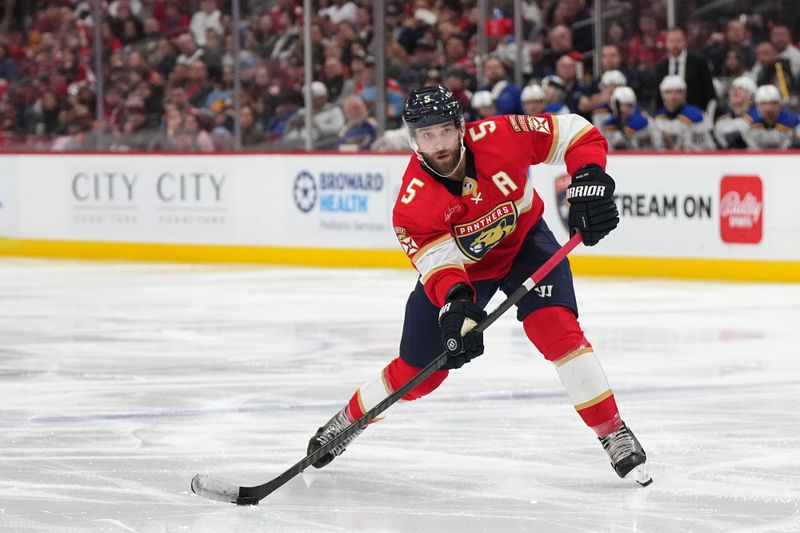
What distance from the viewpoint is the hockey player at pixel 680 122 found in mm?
9102

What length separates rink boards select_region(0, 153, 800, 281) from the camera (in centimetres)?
884

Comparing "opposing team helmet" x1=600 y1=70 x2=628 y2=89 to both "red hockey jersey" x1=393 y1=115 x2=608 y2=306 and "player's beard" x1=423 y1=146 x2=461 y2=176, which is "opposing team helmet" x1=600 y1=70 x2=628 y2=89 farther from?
"player's beard" x1=423 y1=146 x2=461 y2=176

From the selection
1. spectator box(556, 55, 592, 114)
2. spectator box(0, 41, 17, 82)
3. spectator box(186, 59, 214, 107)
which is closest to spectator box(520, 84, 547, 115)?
spectator box(556, 55, 592, 114)

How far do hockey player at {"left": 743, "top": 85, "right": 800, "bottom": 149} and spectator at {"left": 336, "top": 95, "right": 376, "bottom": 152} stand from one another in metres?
2.77

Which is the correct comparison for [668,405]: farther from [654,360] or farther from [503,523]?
[503,523]

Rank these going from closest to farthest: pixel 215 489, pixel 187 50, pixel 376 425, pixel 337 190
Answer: pixel 215 489
pixel 376 425
pixel 337 190
pixel 187 50

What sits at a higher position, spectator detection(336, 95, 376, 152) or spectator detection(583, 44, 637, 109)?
spectator detection(583, 44, 637, 109)

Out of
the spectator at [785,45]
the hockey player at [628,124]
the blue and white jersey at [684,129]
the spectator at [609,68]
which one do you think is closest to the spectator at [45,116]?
the spectator at [609,68]

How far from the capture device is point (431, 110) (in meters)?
3.53

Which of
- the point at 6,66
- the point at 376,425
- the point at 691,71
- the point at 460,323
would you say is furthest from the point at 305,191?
the point at 460,323

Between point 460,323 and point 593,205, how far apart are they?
1.43 feet

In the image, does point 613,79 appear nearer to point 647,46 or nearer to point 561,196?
point 647,46

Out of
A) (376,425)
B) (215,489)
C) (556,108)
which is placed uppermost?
(556,108)

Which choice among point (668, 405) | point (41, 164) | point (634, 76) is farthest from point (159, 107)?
point (668, 405)
